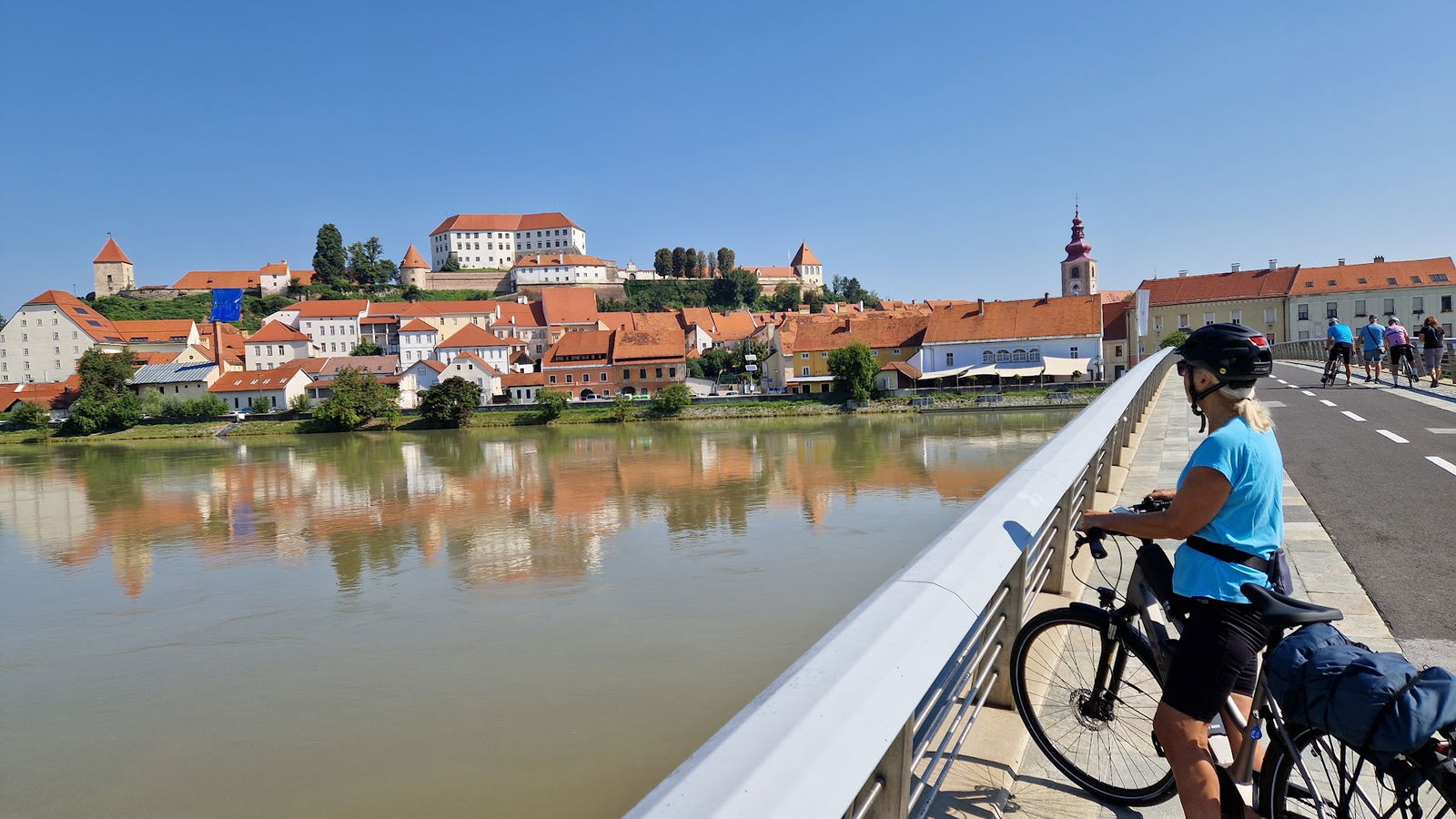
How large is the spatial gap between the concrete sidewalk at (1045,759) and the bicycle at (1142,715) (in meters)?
0.08

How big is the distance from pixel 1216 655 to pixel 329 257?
138m

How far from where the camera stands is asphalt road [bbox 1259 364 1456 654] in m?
4.82

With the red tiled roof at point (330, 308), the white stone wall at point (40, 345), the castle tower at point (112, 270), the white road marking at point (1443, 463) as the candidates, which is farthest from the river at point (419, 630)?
the castle tower at point (112, 270)

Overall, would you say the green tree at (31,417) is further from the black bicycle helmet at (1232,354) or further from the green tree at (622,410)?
the black bicycle helmet at (1232,354)

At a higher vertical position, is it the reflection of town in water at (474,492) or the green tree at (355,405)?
the green tree at (355,405)

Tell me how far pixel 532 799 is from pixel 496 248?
137 metres

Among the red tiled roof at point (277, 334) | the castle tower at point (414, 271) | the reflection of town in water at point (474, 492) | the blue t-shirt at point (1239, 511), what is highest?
the castle tower at point (414, 271)

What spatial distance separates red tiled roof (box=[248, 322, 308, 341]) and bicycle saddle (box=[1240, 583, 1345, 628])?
10665 cm

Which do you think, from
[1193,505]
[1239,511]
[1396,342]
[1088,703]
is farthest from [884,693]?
[1396,342]

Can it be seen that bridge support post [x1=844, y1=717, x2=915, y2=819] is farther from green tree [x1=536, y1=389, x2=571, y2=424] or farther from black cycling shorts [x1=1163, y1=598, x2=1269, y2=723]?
green tree [x1=536, y1=389, x2=571, y2=424]

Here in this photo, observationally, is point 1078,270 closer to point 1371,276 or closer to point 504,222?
point 1371,276

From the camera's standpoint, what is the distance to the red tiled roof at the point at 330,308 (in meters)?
106

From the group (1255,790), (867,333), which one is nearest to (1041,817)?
(1255,790)

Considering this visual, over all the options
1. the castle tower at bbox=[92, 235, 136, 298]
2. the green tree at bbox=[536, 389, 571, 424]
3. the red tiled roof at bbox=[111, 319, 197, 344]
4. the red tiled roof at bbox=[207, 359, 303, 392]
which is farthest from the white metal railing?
the castle tower at bbox=[92, 235, 136, 298]
